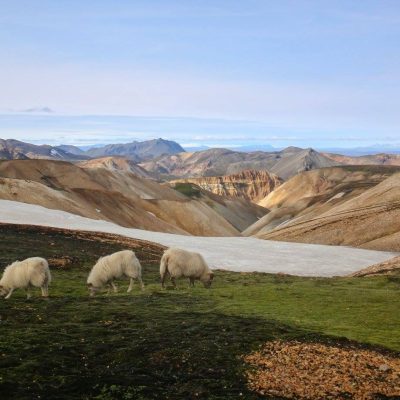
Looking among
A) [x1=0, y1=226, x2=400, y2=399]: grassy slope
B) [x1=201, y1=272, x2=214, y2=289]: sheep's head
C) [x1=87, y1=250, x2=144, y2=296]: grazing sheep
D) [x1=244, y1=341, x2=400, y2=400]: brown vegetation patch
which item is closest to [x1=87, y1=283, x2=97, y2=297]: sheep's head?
[x1=87, y1=250, x2=144, y2=296]: grazing sheep

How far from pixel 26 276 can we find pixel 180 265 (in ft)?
29.3

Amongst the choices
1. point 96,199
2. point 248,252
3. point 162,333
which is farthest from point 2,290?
point 96,199

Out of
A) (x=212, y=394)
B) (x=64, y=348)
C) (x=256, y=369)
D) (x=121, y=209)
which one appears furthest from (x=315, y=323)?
(x=121, y=209)

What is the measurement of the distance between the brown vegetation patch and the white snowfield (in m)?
34.1

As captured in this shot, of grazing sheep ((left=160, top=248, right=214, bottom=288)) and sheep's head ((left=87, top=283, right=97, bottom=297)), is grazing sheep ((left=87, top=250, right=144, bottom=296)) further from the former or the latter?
grazing sheep ((left=160, top=248, right=214, bottom=288))

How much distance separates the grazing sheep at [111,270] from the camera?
27.0 metres

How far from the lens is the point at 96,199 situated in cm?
12888

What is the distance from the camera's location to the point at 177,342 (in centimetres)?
1672

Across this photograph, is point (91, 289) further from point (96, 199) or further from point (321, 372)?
point (96, 199)

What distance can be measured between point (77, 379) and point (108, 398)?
1.32m

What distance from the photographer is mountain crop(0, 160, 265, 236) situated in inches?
4126

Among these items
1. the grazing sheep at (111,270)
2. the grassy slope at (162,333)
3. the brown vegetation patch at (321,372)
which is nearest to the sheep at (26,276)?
the grassy slope at (162,333)

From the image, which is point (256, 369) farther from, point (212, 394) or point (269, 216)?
point (269, 216)

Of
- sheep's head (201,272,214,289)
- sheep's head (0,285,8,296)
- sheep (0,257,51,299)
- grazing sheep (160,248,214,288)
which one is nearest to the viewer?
sheep (0,257,51,299)
